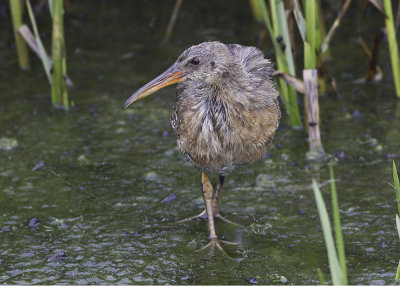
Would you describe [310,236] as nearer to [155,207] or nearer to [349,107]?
[155,207]

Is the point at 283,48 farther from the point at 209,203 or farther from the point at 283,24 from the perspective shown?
the point at 209,203

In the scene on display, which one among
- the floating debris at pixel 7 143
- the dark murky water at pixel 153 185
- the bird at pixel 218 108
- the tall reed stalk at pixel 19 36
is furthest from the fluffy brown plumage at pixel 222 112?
the tall reed stalk at pixel 19 36

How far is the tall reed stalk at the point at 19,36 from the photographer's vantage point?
5.83 meters

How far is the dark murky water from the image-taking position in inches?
156

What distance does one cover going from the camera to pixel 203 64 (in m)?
3.96

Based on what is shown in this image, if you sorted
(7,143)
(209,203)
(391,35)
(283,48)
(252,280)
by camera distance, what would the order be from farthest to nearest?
(7,143)
(391,35)
(283,48)
(209,203)
(252,280)

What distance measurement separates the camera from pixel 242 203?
15.4 feet

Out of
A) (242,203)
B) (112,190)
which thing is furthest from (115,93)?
(242,203)

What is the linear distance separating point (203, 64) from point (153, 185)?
130 cm

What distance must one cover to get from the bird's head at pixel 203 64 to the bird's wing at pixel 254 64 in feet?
0.94

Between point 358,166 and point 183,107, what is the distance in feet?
5.29

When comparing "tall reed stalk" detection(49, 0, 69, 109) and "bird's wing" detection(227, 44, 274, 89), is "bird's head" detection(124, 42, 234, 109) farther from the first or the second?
"tall reed stalk" detection(49, 0, 69, 109)

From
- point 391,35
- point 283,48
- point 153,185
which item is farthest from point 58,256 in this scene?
point 391,35

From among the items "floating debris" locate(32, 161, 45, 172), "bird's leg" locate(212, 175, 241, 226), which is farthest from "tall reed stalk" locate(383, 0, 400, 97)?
"floating debris" locate(32, 161, 45, 172)
